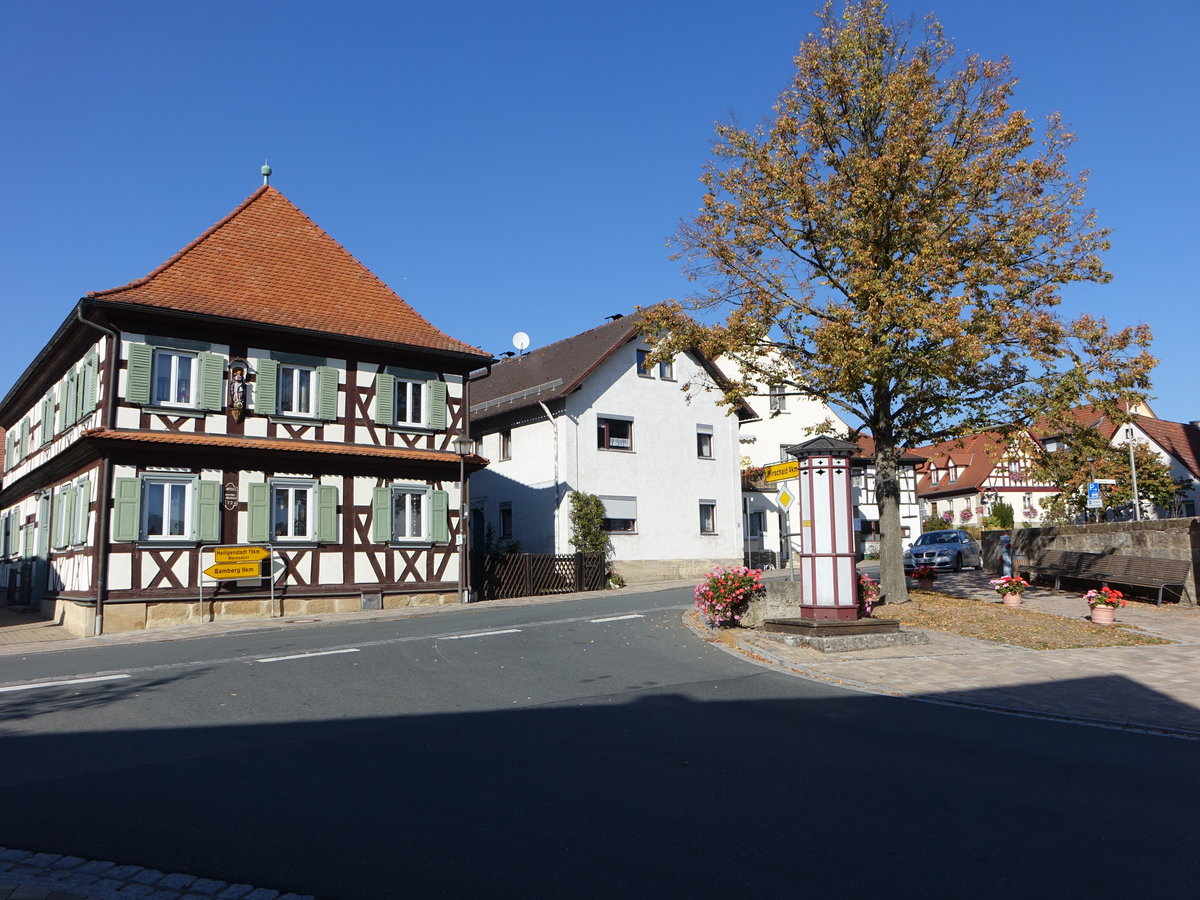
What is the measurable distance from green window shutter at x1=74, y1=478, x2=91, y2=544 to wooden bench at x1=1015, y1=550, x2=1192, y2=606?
21167 mm

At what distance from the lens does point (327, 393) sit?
2377 cm

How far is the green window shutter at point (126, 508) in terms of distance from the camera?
2058 centimetres

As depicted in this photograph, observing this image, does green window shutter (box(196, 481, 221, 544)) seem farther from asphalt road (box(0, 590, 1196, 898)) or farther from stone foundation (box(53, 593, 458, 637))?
asphalt road (box(0, 590, 1196, 898))

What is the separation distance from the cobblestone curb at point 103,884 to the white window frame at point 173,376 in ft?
60.0

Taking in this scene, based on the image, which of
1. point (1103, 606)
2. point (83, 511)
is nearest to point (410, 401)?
point (83, 511)

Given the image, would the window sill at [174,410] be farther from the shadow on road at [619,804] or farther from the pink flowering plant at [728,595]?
the shadow on road at [619,804]

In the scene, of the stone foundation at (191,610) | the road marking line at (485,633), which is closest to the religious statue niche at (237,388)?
the stone foundation at (191,610)

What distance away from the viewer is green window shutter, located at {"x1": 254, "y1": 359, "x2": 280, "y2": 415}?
2269 centimetres

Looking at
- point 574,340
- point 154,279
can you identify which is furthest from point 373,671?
point 574,340

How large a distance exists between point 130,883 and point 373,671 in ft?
21.7

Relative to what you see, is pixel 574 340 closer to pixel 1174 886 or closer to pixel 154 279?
pixel 154 279

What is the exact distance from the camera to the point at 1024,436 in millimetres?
17672

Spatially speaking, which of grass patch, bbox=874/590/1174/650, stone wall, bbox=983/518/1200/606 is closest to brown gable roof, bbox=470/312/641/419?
stone wall, bbox=983/518/1200/606

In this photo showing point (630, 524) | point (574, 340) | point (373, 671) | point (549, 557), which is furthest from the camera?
point (574, 340)
